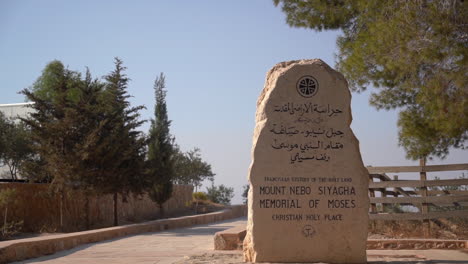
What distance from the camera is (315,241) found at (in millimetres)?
9055

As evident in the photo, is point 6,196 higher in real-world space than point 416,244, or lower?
higher

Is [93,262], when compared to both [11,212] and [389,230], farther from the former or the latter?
[11,212]

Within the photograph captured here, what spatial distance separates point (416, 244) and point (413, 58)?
4615mm

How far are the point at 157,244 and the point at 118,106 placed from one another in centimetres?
1079

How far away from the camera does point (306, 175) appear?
9328 millimetres

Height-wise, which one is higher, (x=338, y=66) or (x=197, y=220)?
(x=338, y=66)

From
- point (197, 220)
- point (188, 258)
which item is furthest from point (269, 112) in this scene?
point (197, 220)

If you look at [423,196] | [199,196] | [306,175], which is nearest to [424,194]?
[423,196]

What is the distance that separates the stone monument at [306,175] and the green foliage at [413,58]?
227cm

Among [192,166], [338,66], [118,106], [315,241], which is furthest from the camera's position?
[192,166]

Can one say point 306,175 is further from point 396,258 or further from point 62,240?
point 62,240

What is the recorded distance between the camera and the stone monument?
9062 mm

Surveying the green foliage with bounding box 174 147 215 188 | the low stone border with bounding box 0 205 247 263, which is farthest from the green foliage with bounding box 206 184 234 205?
the low stone border with bounding box 0 205 247 263

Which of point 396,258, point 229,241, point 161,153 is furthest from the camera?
point 161,153
